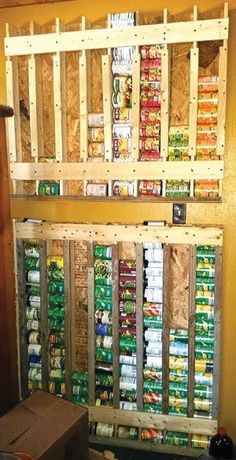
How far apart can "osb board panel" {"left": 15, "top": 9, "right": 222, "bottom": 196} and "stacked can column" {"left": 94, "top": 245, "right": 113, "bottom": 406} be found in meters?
0.64

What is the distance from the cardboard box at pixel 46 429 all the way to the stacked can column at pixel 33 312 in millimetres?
1061

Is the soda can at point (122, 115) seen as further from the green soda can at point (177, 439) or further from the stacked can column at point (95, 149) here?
the green soda can at point (177, 439)

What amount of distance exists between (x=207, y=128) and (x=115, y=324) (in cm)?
189

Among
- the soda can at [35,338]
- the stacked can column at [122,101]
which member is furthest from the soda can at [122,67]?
the soda can at [35,338]

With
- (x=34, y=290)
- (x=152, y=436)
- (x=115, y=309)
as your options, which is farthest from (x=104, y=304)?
(x=152, y=436)

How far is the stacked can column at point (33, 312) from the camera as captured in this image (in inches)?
163

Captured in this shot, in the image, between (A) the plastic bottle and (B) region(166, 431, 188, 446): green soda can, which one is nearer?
(A) the plastic bottle

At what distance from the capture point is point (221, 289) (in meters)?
3.78

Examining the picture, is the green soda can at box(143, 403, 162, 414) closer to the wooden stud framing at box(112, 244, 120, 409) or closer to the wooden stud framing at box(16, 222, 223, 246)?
the wooden stud framing at box(112, 244, 120, 409)

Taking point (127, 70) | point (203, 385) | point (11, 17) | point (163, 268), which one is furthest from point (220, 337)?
point (11, 17)

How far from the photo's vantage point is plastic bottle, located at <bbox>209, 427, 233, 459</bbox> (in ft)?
12.4

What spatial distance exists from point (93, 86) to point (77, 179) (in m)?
0.82

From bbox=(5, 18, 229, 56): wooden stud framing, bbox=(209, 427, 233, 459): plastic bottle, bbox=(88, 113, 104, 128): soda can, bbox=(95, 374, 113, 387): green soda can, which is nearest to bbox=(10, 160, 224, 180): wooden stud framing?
bbox=(88, 113, 104, 128): soda can

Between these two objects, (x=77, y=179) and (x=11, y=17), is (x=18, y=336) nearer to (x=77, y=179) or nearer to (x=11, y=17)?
(x=77, y=179)
